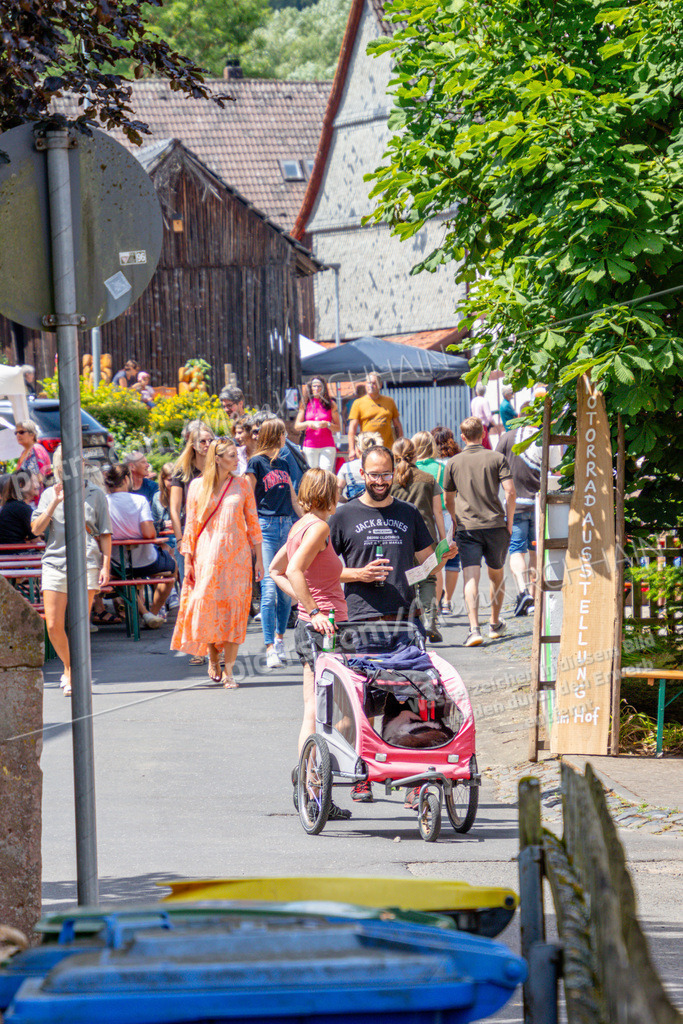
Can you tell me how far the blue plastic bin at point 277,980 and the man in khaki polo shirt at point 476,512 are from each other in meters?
10.1

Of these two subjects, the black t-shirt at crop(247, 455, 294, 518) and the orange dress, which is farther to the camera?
the black t-shirt at crop(247, 455, 294, 518)

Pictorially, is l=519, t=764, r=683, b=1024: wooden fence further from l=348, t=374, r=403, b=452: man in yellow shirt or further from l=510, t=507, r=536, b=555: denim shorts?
l=348, t=374, r=403, b=452: man in yellow shirt

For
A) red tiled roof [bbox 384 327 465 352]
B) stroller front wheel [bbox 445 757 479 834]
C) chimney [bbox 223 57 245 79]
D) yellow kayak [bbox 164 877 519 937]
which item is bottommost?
stroller front wheel [bbox 445 757 479 834]

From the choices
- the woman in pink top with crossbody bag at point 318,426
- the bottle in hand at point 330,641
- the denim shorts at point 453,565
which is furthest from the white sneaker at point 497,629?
the woman in pink top with crossbody bag at point 318,426

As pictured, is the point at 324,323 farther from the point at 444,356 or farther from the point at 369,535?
the point at 369,535

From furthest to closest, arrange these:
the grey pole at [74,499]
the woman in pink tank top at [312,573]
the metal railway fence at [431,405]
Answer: the metal railway fence at [431,405], the woman in pink tank top at [312,573], the grey pole at [74,499]

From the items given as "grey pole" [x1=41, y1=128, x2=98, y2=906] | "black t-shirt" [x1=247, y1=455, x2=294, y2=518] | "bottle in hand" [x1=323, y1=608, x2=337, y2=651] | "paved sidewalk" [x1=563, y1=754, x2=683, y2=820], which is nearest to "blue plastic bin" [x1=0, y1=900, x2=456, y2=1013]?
"grey pole" [x1=41, y1=128, x2=98, y2=906]

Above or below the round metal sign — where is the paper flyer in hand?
below

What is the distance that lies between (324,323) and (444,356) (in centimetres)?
1559

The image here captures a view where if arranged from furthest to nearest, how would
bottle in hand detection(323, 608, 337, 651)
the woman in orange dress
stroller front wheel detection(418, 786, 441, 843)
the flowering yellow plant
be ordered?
the flowering yellow plant < the woman in orange dress < bottle in hand detection(323, 608, 337, 651) < stroller front wheel detection(418, 786, 441, 843)

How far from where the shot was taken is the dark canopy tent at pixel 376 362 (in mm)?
26031

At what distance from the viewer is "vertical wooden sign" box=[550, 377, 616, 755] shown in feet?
25.9

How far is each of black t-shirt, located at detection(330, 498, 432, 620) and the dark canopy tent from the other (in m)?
17.9

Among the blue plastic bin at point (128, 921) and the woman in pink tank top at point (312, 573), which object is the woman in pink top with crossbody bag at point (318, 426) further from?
the blue plastic bin at point (128, 921)
